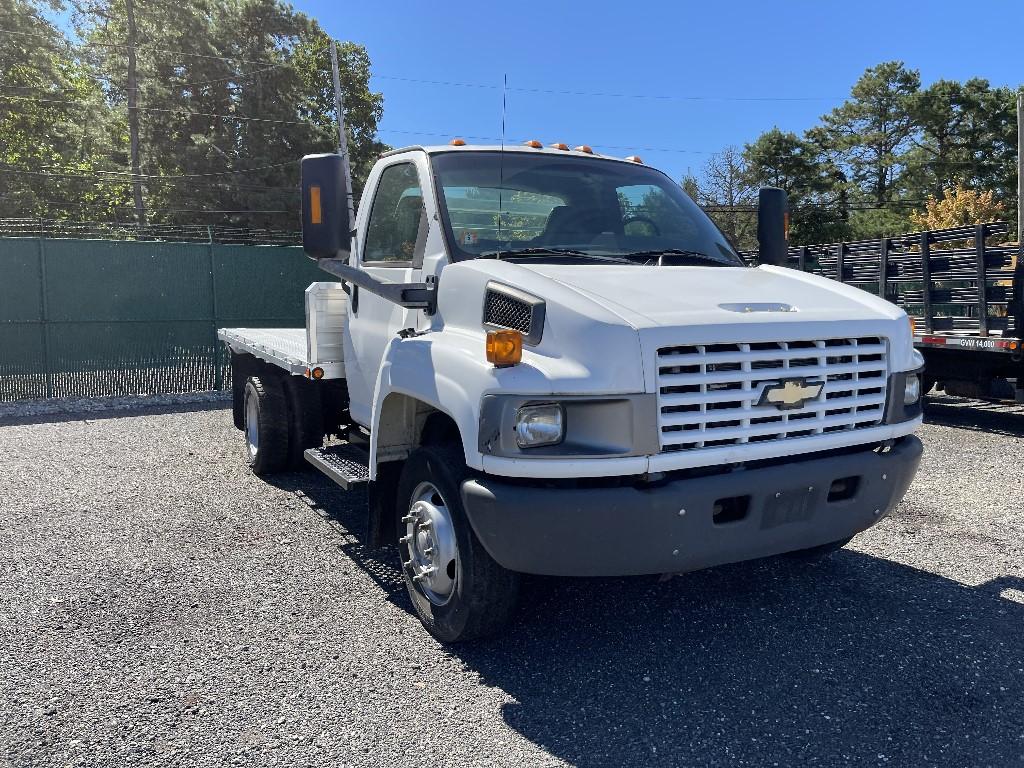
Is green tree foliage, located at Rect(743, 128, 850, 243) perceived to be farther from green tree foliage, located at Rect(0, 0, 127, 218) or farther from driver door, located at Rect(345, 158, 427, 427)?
driver door, located at Rect(345, 158, 427, 427)

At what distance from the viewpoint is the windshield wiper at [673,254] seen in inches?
166

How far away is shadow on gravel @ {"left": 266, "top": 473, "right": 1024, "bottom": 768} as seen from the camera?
2977mm

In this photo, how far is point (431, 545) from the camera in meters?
3.75

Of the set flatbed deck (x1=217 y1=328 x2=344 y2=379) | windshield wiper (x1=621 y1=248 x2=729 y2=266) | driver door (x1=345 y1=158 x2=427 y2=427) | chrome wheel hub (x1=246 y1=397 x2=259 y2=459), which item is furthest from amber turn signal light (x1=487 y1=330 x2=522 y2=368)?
chrome wheel hub (x1=246 y1=397 x2=259 y2=459)

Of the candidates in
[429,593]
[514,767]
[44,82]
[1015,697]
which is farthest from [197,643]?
[44,82]

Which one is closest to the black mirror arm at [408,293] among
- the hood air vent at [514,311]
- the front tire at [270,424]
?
the hood air vent at [514,311]

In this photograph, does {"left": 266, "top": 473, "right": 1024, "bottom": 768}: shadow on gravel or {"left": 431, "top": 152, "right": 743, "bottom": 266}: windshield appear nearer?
{"left": 266, "top": 473, "right": 1024, "bottom": 768}: shadow on gravel

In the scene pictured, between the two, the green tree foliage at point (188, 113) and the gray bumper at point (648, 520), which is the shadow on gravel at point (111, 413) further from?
the green tree foliage at point (188, 113)

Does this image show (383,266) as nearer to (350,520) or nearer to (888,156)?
(350,520)

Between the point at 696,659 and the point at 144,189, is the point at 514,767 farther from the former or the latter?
the point at 144,189

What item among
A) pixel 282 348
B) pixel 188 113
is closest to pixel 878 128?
→ pixel 188 113

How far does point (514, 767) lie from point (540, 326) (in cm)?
163

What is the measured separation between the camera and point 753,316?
331cm

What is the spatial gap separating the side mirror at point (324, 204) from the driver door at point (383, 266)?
0.47 metres
